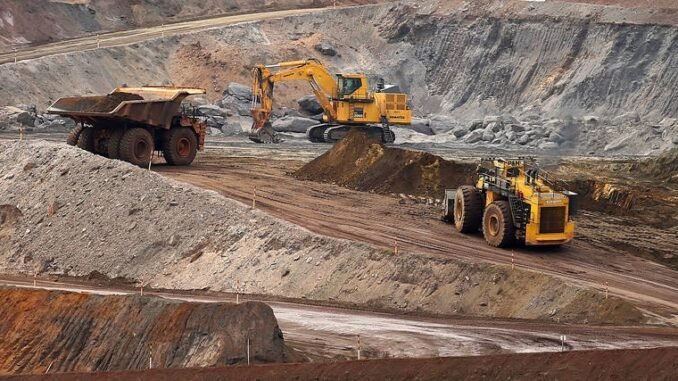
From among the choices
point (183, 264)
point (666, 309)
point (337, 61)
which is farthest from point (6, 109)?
point (666, 309)

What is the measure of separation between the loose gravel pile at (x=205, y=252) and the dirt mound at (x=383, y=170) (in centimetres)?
706

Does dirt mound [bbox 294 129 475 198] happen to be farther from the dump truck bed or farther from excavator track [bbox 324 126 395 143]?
excavator track [bbox 324 126 395 143]

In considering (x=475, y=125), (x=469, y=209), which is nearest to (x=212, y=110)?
(x=475, y=125)

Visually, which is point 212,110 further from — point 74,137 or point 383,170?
point 383,170

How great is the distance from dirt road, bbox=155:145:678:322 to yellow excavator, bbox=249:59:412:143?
1071 centimetres

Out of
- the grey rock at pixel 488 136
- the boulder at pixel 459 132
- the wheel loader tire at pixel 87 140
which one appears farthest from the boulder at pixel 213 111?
the wheel loader tire at pixel 87 140

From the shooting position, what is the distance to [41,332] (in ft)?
68.1

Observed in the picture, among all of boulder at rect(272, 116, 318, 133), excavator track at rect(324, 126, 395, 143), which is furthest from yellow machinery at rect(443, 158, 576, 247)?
boulder at rect(272, 116, 318, 133)

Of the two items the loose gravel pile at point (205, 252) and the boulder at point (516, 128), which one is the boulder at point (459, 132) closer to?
the boulder at point (516, 128)

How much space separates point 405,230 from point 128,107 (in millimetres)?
11773

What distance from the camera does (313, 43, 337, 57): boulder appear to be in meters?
72.2

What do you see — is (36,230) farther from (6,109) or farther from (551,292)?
(6,109)

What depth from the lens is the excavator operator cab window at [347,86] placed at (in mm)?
→ 53438

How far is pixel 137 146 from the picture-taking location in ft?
130
